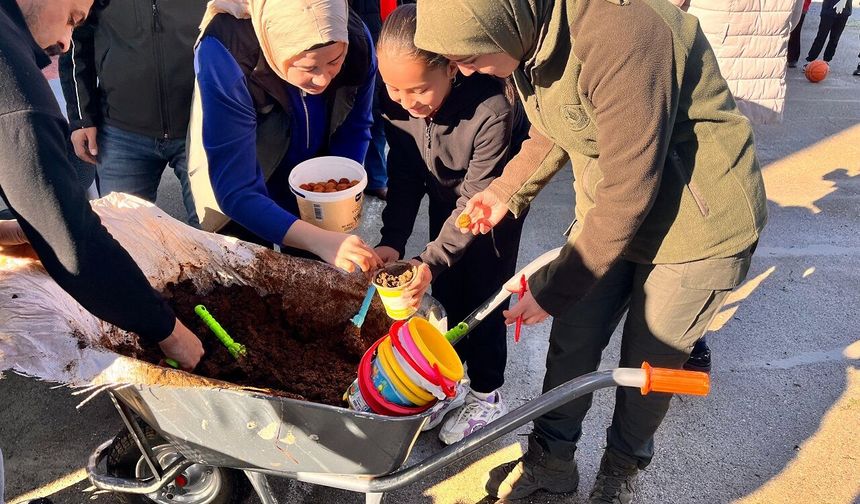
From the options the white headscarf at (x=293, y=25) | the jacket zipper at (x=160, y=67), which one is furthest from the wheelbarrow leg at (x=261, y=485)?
the jacket zipper at (x=160, y=67)

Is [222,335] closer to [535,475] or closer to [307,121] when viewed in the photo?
[307,121]

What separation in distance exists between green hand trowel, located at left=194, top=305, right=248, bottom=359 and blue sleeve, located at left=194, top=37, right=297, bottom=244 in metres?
0.30

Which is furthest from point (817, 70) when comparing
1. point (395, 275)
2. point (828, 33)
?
point (395, 275)

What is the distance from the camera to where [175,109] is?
2.36 metres

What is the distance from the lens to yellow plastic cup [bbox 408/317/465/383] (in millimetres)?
1299

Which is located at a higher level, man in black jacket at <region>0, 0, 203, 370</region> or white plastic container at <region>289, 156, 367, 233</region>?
man in black jacket at <region>0, 0, 203, 370</region>

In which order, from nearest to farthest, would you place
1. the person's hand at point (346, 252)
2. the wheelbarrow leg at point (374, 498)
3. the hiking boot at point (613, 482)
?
the wheelbarrow leg at point (374, 498) < the person's hand at point (346, 252) < the hiking boot at point (613, 482)

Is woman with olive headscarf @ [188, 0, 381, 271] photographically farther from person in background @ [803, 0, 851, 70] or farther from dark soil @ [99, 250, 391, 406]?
person in background @ [803, 0, 851, 70]

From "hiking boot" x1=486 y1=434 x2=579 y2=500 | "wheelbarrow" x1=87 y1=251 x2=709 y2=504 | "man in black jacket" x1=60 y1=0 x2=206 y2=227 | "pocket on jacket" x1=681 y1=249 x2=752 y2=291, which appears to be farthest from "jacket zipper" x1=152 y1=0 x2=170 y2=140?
"pocket on jacket" x1=681 y1=249 x2=752 y2=291

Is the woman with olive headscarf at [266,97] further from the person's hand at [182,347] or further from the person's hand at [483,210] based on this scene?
the person's hand at [182,347]

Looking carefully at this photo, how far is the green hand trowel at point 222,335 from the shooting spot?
1685mm

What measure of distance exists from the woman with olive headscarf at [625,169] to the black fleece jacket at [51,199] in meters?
0.77

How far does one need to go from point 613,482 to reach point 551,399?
3.16 feet

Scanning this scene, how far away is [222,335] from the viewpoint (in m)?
1.70
